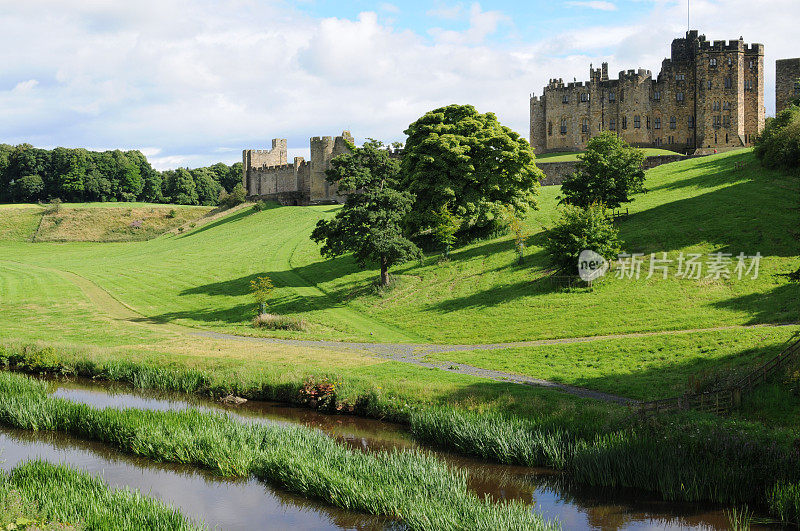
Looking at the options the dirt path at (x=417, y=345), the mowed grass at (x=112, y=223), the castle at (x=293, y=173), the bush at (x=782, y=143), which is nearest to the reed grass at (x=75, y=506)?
the dirt path at (x=417, y=345)

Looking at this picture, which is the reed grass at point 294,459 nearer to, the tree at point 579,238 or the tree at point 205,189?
the tree at point 579,238

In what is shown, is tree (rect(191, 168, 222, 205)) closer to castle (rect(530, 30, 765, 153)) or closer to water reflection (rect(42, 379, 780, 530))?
castle (rect(530, 30, 765, 153))

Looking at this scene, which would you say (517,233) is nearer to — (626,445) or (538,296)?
(538,296)

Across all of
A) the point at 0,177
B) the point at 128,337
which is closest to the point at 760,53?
the point at 128,337

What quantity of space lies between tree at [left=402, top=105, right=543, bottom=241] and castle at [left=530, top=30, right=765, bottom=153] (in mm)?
35144

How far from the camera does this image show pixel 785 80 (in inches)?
2793

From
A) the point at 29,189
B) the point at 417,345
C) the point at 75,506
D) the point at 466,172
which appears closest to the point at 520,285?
the point at 417,345

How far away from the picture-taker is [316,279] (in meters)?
47.6

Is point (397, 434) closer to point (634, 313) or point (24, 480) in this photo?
point (24, 480)

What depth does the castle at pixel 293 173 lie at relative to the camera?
3396 inches

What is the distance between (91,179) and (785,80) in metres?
98.2

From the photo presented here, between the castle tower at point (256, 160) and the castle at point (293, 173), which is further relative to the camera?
the castle tower at point (256, 160)

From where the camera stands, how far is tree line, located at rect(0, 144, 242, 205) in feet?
364

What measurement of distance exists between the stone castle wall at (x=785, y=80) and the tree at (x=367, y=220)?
4865cm
